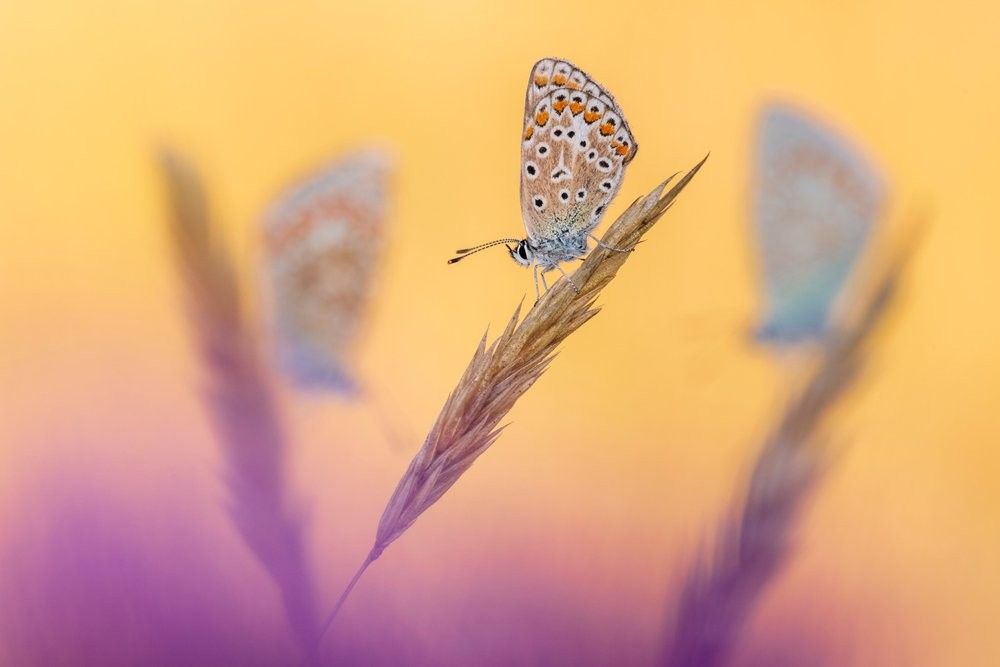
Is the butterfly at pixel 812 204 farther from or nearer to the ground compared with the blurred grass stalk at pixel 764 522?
farther from the ground

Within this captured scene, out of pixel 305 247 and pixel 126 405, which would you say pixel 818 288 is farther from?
pixel 126 405

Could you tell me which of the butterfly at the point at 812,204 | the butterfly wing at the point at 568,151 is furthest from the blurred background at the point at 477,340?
the butterfly wing at the point at 568,151

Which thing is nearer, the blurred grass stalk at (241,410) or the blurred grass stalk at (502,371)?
the blurred grass stalk at (502,371)

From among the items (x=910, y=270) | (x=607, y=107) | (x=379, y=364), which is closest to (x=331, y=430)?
(x=379, y=364)

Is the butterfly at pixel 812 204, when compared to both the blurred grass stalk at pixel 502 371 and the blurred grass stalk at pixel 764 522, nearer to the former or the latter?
the blurred grass stalk at pixel 764 522

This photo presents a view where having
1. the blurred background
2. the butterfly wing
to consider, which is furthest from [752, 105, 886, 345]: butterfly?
the butterfly wing

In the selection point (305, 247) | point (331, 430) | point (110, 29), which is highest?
point (110, 29)
